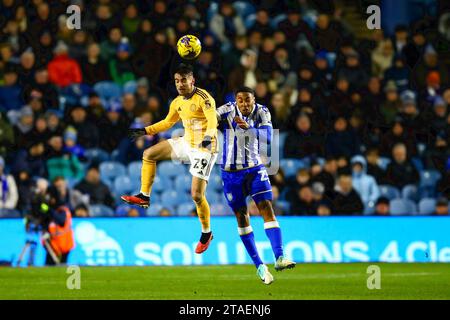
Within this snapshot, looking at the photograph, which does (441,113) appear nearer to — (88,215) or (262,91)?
(262,91)

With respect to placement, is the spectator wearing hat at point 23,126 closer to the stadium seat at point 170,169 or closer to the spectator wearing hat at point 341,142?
the stadium seat at point 170,169

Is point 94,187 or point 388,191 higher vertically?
point 388,191

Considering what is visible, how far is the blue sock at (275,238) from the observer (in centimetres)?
1280

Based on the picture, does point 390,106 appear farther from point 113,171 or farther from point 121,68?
point 113,171

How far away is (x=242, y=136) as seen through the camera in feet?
42.4

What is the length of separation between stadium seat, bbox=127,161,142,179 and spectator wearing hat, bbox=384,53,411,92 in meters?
5.95

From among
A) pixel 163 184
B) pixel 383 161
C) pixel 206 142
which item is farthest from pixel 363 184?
pixel 206 142

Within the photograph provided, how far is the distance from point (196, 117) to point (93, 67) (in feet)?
29.7

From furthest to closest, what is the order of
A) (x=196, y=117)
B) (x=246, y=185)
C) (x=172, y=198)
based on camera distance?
(x=172, y=198)
(x=246, y=185)
(x=196, y=117)

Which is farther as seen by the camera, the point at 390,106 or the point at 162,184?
the point at 390,106

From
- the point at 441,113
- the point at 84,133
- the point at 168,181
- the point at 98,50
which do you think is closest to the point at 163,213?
the point at 168,181

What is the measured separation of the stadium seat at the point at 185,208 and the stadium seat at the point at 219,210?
38 cm

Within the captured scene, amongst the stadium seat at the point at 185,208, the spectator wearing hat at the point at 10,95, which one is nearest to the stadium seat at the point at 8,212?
the spectator wearing hat at the point at 10,95

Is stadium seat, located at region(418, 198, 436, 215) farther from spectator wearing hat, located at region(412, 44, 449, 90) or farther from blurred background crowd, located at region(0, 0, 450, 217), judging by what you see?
spectator wearing hat, located at region(412, 44, 449, 90)
